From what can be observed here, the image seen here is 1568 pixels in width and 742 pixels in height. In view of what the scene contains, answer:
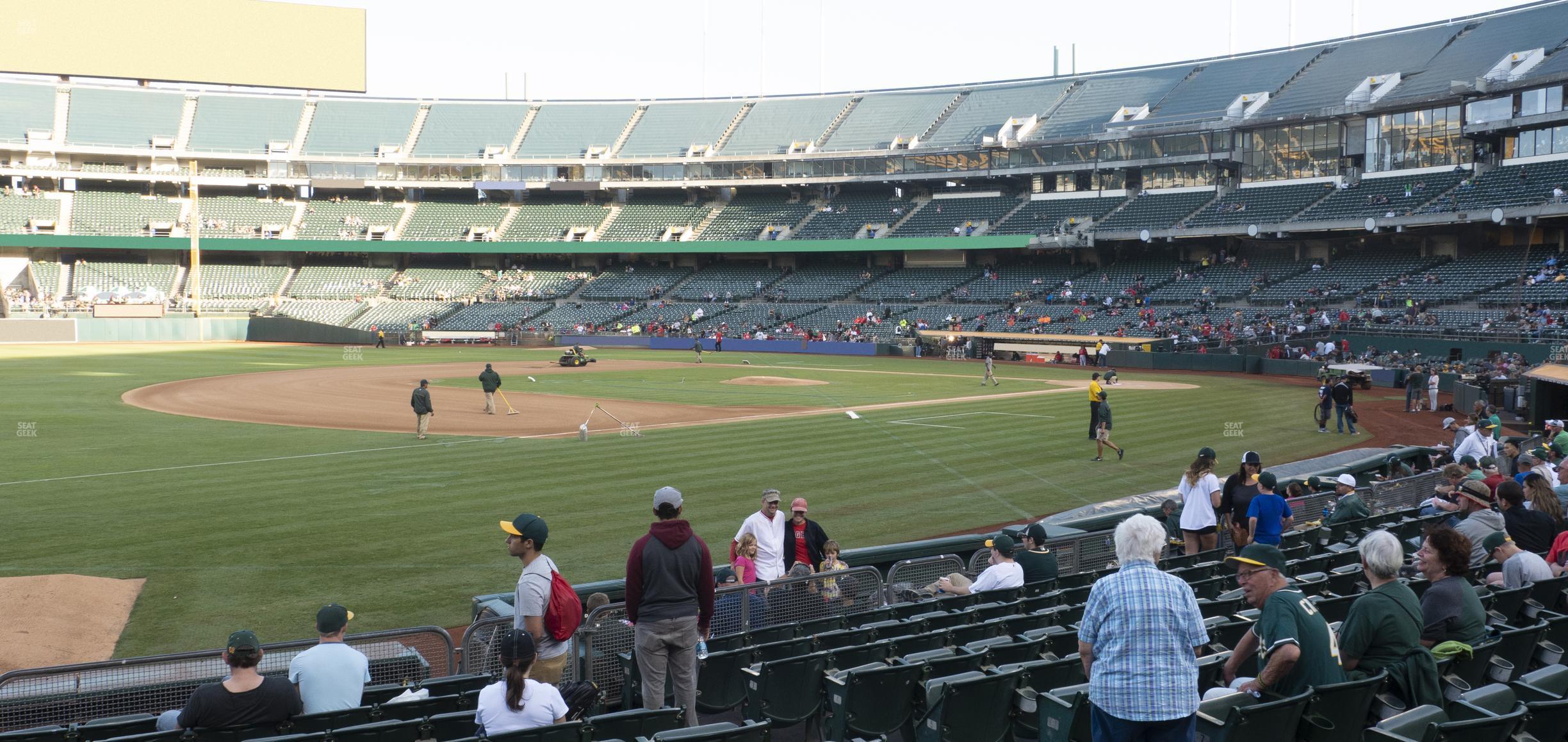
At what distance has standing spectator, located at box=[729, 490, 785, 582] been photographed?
11.0m

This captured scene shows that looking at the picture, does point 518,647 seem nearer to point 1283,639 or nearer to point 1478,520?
point 1283,639

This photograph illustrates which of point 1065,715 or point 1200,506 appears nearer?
point 1065,715

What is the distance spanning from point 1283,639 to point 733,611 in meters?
5.20

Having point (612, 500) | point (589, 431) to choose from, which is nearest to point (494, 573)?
point (612, 500)

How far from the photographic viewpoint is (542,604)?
7.34 meters

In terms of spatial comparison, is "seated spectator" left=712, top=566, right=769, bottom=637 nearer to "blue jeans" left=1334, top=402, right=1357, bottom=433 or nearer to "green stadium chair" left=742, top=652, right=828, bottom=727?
"green stadium chair" left=742, top=652, right=828, bottom=727

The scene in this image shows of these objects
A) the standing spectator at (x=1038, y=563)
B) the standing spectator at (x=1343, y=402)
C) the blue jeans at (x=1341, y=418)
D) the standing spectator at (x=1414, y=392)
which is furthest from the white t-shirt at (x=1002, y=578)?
the standing spectator at (x=1414, y=392)

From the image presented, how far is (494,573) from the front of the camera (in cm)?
1436

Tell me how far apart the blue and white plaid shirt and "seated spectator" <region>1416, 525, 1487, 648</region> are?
2362mm

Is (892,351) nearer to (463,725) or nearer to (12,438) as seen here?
(12,438)

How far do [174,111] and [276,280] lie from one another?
18041 mm

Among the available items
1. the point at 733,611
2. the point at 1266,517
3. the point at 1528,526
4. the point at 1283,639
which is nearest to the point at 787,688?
the point at 733,611

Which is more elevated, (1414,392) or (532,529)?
(532,529)

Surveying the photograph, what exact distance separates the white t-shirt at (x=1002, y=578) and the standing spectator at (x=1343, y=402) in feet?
71.3
